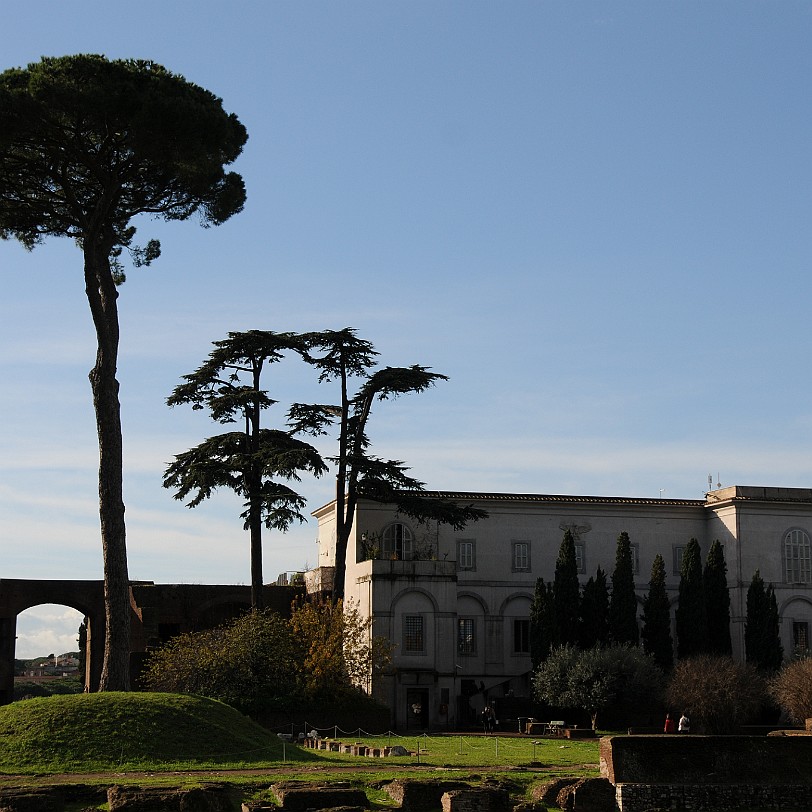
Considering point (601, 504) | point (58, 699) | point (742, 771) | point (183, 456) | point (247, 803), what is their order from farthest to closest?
point (601, 504) < point (183, 456) < point (58, 699) < point (742, 771) < point (247, 803)

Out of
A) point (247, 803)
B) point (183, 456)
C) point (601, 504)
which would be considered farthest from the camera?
point (601, 504)

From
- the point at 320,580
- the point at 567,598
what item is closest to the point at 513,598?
the point at 567,598

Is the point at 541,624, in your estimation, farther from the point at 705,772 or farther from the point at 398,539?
the point at 705,772

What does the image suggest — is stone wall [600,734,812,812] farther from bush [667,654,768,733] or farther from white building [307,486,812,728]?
white building [307,486,812,728]

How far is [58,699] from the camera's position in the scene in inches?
1192

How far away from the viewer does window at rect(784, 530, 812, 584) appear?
2079 inches

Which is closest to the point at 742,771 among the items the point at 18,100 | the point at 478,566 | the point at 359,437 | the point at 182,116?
the point at 182,116

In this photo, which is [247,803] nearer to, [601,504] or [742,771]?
[742,771]

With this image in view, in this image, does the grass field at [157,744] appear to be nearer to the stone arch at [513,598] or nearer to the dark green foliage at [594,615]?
the dark green foliage at [594,615]

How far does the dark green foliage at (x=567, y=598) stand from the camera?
48438mm

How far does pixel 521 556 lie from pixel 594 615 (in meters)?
5.52

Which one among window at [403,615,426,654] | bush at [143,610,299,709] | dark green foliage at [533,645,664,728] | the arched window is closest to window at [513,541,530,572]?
the arched window

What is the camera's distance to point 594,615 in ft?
161

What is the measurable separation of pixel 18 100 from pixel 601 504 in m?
31.1
